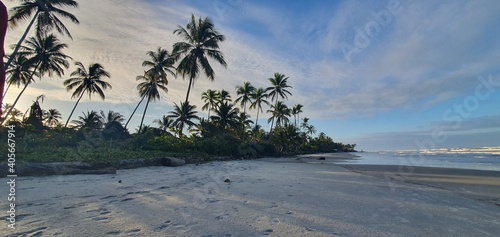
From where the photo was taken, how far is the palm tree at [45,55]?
2347 centimetres

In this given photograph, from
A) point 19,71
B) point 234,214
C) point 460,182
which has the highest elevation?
point 19,71

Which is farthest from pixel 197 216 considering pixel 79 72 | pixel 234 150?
pixel 79 72

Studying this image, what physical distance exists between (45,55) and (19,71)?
12.1 ft

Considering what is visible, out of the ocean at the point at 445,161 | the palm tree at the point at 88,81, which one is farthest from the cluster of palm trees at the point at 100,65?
the ocean at the point at 445,161

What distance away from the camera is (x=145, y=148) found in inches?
644

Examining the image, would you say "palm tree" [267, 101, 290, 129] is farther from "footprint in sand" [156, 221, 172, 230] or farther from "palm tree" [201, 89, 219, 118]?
"footprint in sand" [156, 221, 172, 230]

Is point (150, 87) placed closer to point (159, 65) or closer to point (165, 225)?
point (159, 65)

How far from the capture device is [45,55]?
942 inches

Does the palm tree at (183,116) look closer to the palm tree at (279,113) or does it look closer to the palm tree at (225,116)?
the palm tree at (225,116)

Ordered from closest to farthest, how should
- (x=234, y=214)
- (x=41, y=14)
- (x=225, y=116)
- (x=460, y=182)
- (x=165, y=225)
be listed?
(x=165, y=225)
(x=234, y=214)
(x=460, y=182)
(x=41, y=14)
(x=225, y=116)

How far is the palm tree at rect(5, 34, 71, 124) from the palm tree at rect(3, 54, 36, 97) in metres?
0.56

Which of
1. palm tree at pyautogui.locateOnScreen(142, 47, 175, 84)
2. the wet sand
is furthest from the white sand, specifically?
palm tree at pyautogui.locateOnScreen(142, 47, 175, 84)

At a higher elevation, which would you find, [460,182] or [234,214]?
[234,214]

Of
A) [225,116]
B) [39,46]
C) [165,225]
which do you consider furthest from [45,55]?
[165,225]
